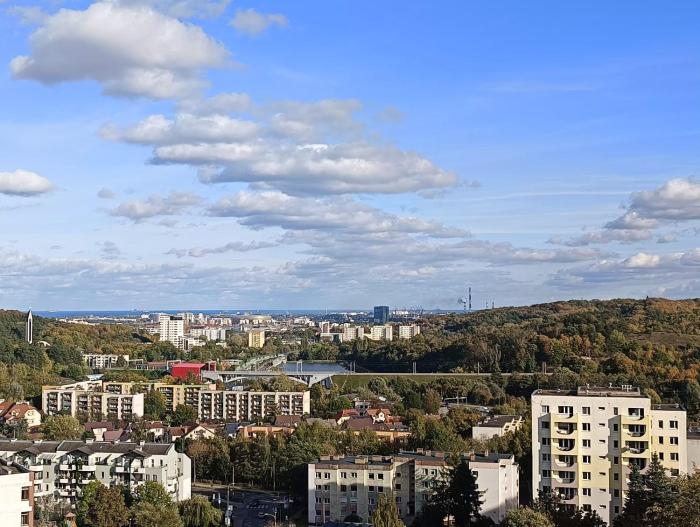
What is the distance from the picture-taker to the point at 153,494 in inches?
614

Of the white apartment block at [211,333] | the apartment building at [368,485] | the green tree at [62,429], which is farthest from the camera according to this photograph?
the white apartment block at [211,333]

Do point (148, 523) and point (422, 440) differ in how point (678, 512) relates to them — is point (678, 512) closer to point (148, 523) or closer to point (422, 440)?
point (148, 523)

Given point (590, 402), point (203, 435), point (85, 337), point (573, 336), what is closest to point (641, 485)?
point (590, 402)

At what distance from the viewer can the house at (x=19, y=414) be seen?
2736cm

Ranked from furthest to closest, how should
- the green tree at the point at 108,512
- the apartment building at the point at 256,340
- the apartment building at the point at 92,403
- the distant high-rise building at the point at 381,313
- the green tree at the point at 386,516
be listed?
the distant high-rise building at the point at 381,313 → the apartment building at the point at 256,340 → the apartment building at the point at 92,403 → the green tree at the point at 108,512 → the green tree at the point at 386,516

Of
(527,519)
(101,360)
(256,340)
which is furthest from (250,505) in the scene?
(256,340)

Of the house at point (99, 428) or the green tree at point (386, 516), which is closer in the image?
the green tree at point (386, 516)

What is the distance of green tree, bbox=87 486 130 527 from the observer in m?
14.9

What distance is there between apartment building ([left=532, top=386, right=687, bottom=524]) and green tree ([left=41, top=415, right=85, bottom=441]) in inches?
559

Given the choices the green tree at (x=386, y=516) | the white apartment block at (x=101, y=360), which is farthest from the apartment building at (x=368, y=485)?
the white apartment block at (x=101, y=360)

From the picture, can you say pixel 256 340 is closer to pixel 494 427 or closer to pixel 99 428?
pixel 99 428

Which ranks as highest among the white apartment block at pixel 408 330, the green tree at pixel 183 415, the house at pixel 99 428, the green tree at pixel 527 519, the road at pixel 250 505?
the white apartment block at pixel 408 330

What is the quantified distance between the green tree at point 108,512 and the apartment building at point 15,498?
12.5ft

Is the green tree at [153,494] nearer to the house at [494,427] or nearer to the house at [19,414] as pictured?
the house at [494,427]
